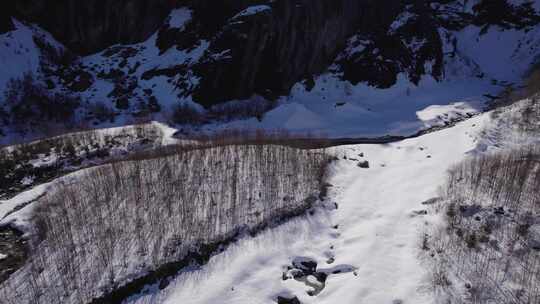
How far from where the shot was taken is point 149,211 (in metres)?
7.93

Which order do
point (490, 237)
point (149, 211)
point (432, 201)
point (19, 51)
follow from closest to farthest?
point (490, 237) < point (149, 211) < point (432, 201) < point (19, 51)

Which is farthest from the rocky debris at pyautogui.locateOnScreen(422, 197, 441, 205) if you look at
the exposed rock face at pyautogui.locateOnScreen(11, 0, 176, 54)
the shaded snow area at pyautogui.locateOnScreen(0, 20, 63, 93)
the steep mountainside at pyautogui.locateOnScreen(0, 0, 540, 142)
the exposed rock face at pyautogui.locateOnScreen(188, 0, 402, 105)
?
the exposed rock face at pyautogui.locateOnScreen(11, 0, 176, 54)

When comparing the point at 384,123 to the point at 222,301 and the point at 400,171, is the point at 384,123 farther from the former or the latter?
the point at 222,301

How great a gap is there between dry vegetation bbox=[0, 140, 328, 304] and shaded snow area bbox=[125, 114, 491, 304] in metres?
0.60

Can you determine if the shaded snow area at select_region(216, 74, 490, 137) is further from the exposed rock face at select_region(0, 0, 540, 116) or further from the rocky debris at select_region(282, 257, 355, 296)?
the rocky debris at select_region(282, 257, 355, 296)

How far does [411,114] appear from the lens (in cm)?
2133

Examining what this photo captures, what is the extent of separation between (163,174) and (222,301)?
16.3 ft

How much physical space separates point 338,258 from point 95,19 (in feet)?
91.1

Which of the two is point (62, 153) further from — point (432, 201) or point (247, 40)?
point (247, 40)

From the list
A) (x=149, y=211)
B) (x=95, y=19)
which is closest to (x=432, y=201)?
(x=149, y=211)

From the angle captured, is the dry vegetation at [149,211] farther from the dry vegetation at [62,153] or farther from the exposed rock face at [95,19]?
the exposed rock face at [95,19]

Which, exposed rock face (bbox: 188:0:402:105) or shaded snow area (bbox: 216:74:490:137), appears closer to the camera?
shaded snow area (bbox: 216:74:490:137)

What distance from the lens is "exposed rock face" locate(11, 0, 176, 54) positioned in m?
25.4

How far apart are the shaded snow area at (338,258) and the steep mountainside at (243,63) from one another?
37.7ft
